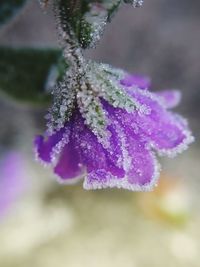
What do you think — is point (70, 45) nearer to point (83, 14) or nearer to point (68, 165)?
point (83, 14)

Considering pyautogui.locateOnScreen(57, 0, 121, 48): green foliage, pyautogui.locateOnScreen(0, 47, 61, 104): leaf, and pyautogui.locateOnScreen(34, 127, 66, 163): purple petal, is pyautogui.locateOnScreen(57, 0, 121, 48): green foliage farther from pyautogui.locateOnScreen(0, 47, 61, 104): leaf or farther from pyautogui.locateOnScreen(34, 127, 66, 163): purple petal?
pyautogui.locateOnScreen(0, 47, 61, 104): leaf

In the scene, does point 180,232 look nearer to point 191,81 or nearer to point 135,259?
point 135,259

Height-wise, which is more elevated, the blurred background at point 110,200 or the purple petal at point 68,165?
the blurred background at point 110,200

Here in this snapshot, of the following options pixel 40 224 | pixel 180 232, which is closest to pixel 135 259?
pixel 180 232

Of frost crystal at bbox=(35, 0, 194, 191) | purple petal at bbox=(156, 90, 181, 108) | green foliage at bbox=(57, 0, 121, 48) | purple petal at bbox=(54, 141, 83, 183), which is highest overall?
purple petal at bbox=(156, 90, 181, 108)

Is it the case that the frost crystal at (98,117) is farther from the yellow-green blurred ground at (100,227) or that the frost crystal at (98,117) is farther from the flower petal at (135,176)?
the yellow-green blurred ground at (100,227)

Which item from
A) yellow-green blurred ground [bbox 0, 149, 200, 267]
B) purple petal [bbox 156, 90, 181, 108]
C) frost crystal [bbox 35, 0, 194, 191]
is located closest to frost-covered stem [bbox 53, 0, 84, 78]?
frost crystal [bbox 35, 0, 194, 191]

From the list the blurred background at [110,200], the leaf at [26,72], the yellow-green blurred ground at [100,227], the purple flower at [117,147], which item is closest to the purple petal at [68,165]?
the purple flower at [117,147]
